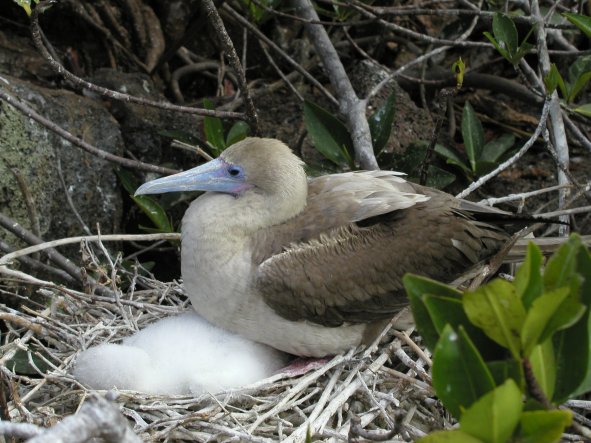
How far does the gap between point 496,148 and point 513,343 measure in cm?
277

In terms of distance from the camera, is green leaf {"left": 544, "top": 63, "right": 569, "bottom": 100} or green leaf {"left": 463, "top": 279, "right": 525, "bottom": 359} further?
green leaf {"left": 544, "top": 63, "right": 569, "bottom": 100}

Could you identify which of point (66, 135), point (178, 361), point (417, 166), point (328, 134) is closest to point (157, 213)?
point (66, 135)

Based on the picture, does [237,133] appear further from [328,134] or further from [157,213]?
[157,213]

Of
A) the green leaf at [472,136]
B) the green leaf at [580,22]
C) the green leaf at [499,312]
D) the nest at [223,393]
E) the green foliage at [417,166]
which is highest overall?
the green leaf at [580,22]

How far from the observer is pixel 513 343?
1.67m

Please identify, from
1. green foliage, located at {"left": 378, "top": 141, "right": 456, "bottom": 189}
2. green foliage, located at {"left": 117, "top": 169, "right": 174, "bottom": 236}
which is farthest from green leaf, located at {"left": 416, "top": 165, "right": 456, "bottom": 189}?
green foliage, located at {"left": 117, "top": 169, "right": 174, "bottom": 236}

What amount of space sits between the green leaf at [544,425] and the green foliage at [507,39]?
2.16m

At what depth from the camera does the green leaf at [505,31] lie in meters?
3.49

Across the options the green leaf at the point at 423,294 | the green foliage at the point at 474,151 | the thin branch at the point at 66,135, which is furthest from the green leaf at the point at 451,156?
the green leaf at the point at 423,294

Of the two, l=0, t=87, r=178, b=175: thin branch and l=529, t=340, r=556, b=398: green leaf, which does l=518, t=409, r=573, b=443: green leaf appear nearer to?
l=529, t=340, r=556, b=398: green leaf

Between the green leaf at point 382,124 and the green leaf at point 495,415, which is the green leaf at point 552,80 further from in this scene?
the green leaf at point 495,415

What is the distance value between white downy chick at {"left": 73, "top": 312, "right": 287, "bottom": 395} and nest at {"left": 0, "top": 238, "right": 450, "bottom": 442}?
0.21 ft

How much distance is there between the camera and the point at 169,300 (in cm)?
370

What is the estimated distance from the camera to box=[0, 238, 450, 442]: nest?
2.79 metres
